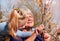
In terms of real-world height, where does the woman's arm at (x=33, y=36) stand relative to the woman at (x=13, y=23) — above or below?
below

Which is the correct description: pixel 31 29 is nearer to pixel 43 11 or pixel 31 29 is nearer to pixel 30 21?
pixel 30 21

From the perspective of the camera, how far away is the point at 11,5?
1.33 metres

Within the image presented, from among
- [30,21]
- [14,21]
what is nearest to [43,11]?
[30,21]

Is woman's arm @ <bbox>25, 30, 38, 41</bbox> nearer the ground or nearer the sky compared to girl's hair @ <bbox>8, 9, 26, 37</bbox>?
nearer the ground

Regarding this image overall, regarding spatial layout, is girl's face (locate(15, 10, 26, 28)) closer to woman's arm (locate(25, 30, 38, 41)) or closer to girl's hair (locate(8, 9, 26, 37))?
girl's hair (locate(8, 9, 26, 37))

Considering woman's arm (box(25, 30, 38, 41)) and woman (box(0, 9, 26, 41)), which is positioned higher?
woman (box(0, 9, 26, 41))

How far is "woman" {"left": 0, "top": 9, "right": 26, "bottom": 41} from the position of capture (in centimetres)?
131

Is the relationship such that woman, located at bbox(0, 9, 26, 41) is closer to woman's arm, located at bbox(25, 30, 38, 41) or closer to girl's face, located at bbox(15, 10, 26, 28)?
girl's face, located at bbox(15, 10, 26, 28)

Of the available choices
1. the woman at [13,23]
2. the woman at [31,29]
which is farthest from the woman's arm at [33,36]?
the woman at [13,23]

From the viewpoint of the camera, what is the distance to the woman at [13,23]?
1.31 metres

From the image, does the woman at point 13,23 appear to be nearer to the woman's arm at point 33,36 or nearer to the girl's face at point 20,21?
the girl's face at point 20,21

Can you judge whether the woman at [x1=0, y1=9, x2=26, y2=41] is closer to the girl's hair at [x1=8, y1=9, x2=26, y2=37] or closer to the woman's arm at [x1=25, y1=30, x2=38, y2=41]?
the girl's hair at [x1=8, y1=9, x2=26, y2=37]

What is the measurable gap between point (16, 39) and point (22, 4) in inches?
10.8

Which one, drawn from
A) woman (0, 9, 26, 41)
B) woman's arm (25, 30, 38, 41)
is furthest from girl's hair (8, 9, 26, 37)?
woman's arm (25, 30, 38, 41)
